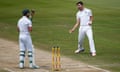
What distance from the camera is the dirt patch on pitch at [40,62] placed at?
1778cm

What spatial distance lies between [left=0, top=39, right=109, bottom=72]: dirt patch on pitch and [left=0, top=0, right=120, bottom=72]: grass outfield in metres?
0.63

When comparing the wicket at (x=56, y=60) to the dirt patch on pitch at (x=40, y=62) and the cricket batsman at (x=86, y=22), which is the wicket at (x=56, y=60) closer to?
the dirt patch on pitch at (x=40, y=62)

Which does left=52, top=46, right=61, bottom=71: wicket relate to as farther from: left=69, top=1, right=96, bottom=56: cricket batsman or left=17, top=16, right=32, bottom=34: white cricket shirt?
left=69, top=1, right=96, bottom=56: cricket batsman

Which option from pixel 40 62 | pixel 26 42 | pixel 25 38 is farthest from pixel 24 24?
pixel 40 62

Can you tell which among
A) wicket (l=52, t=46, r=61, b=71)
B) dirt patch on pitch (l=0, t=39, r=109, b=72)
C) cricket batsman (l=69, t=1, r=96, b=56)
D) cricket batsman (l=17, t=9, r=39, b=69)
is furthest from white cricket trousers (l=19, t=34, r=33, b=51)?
cricket batsman (l=69, t=1, r=96, b=56)

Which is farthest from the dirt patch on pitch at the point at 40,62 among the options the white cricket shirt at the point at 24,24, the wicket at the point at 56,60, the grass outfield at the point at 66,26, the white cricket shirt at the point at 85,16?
the white cricket shirt at the point at 85,16

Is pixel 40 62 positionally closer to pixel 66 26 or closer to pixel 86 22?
pixel 86 22

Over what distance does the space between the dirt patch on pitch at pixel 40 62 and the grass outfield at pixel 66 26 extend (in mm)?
635

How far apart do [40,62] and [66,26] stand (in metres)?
13.2

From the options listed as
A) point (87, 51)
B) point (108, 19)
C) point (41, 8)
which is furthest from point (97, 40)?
point (41, 8)

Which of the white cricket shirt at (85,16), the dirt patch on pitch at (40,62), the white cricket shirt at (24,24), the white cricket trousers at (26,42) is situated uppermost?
the white cricket shirt at (85,16)

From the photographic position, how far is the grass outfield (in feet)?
69.7

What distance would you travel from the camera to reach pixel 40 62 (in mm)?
19453

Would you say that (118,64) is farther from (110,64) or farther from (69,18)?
(69,18)
